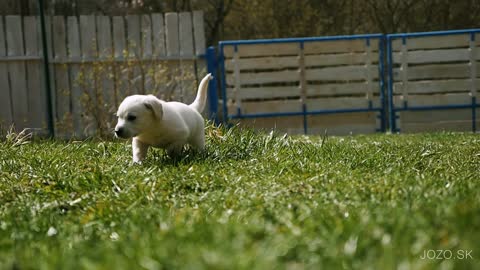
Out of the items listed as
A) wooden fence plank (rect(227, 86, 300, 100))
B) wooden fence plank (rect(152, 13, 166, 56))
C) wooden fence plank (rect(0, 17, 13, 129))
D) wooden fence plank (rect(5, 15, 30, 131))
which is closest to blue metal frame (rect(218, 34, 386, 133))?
wooden fence plank (rect(227, 86, 300, 100))

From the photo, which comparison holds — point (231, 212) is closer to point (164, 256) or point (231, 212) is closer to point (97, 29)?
point (164, 256)

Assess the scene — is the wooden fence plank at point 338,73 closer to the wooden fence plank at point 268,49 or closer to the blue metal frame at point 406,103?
the blue metal frame at point 406,103

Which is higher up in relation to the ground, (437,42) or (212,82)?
(437,42)

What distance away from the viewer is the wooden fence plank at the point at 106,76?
37.5ft

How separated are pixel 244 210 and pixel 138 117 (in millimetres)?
2341

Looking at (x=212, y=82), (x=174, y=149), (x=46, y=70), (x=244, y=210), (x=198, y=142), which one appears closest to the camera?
(x=244, y=210)

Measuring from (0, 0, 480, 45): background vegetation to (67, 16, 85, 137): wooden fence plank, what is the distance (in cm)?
348

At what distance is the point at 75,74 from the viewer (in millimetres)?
11758

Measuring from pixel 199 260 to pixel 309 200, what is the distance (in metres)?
1.35

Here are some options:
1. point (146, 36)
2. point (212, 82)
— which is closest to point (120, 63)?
point (146, 36)

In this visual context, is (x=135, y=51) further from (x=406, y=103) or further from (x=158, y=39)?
(x=406, y=103)

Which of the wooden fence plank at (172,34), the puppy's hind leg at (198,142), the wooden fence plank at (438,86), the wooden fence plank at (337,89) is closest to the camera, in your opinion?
Answer: the puppy's hind leg at (198,142)

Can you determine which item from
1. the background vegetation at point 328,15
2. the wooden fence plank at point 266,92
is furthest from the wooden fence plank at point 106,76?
the background vegetation at point 328,15

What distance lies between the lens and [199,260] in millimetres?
1854
